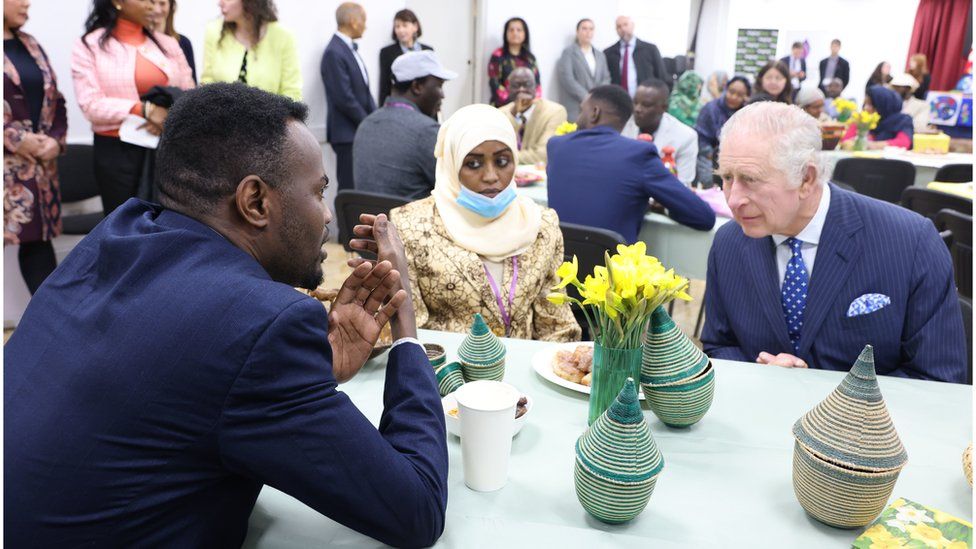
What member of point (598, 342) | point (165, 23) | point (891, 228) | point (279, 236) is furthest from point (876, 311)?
point (165, 23)

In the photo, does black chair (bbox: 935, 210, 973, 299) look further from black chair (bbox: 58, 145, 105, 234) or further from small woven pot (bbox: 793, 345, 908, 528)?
black chair (bbox: 58, 145, 105, 234)

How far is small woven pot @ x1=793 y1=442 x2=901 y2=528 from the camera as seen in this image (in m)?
0.99

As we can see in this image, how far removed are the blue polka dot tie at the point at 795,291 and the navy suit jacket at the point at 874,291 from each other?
0.02 metres

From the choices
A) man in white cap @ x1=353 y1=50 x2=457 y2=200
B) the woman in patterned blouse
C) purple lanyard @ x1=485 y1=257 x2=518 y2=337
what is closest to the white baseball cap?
man in white cap @ x1=353 y1=50 x2=457 y2=200

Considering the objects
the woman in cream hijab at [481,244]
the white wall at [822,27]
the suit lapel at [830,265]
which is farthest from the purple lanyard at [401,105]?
the white wall at [822,27]

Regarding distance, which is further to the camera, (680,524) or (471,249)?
(471,249)

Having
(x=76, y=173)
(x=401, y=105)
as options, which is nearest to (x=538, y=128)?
(x=401, y=105)

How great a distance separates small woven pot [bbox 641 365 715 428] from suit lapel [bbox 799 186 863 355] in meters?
0.55

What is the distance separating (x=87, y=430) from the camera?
0.84 m

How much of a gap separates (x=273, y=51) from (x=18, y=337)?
377cm

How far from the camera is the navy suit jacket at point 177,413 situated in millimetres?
841

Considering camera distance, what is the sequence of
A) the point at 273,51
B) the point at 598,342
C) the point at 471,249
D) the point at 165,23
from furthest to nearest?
the point at 273,51
the point at 165,23
the point at 471,249
the point at 598,342

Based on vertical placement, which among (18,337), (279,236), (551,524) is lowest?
(551,524)

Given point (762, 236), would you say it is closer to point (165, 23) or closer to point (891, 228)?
point (891, 228)
